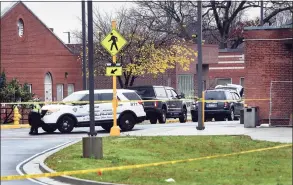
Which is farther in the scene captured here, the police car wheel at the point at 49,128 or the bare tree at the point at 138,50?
the bare tree at the point at 138,50

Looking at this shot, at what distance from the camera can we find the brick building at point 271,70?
25.3 m

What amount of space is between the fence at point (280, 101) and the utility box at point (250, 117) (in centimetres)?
54

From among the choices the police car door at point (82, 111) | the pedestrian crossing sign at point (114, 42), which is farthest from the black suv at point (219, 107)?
the pedestrian crossing sign at point (114, 42)

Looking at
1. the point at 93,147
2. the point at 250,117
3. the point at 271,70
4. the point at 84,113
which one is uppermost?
the point at 271,70

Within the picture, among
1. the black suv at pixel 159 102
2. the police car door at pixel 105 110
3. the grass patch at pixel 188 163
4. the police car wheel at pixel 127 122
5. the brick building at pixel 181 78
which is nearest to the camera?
the grass patch at pixel 188 163

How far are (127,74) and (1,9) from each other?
1381 inches

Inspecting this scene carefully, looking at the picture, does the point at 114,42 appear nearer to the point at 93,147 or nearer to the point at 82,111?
the point at 82,111

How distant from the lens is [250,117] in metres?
25.4

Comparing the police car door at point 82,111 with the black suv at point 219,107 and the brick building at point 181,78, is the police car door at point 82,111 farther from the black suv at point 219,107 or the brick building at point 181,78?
the brick building at point 181,78

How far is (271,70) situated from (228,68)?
114 ft

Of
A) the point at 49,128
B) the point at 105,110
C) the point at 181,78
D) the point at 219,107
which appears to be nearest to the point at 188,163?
the point at 105,110

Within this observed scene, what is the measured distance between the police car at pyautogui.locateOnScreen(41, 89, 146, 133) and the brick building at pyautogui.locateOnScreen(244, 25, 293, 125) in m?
4.47

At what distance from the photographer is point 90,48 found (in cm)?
1752

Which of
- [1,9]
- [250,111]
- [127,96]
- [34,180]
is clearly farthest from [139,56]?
[1,9]
